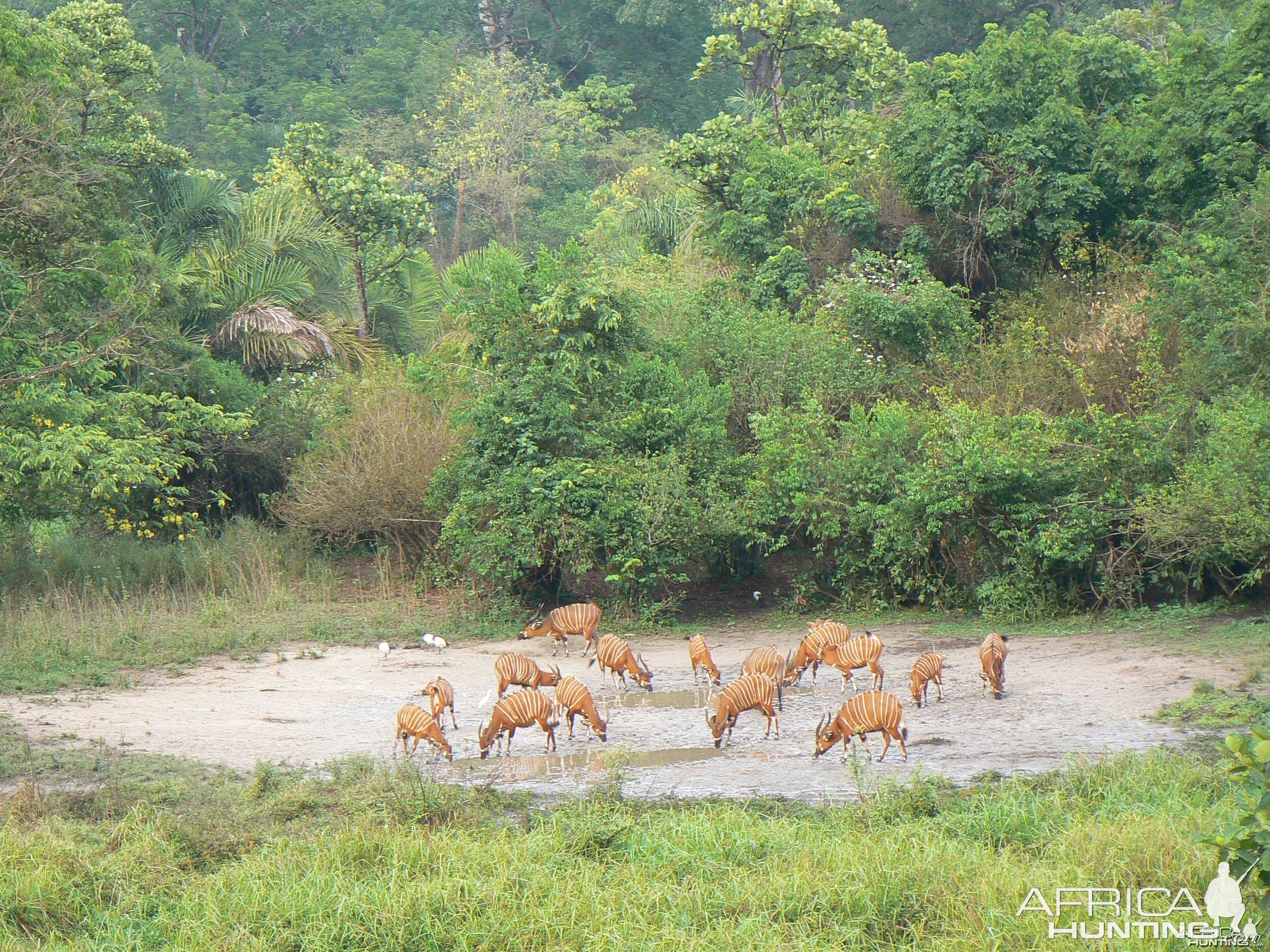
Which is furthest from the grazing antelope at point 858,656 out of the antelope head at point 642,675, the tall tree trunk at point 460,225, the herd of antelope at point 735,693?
the tall tree trunk at point 460,225

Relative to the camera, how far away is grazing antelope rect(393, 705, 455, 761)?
9.95 meters

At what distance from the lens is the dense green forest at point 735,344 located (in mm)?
14961

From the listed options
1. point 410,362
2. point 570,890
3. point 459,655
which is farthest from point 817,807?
point 410,362

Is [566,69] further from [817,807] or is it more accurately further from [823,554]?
[817,807]

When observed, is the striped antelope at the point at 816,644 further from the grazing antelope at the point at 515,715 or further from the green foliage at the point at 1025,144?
the green foliage at the point at 1025,144

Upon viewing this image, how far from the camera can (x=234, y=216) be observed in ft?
69.7

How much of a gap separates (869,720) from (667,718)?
2491mm

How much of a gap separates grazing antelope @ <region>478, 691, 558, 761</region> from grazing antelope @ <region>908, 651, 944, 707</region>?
3257mm

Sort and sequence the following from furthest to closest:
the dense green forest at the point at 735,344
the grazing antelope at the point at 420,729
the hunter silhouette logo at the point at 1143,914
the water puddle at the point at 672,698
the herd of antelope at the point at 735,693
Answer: the dense green forest at the point at 735,344 → the water puddle at the point at 672,698 → the grazing antelope at the point at 420,729 → the herd of antelope at the point at 735,693 → the hunter silhouette logo at the point at 1143,914

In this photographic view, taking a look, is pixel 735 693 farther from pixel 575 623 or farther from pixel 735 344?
pixel 735 344

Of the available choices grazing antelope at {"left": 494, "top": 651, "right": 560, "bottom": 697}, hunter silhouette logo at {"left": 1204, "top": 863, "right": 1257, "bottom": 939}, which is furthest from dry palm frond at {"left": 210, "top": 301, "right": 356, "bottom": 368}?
hunter silhouette logo at {"left": 1204, "top": 863, "right": 1257, "bottom": 939}

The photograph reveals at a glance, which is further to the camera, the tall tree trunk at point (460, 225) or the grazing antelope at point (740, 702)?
the tall tree trunk at point (460, 225)

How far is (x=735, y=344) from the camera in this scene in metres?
18.1

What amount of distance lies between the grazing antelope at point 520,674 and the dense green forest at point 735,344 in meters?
4.09
